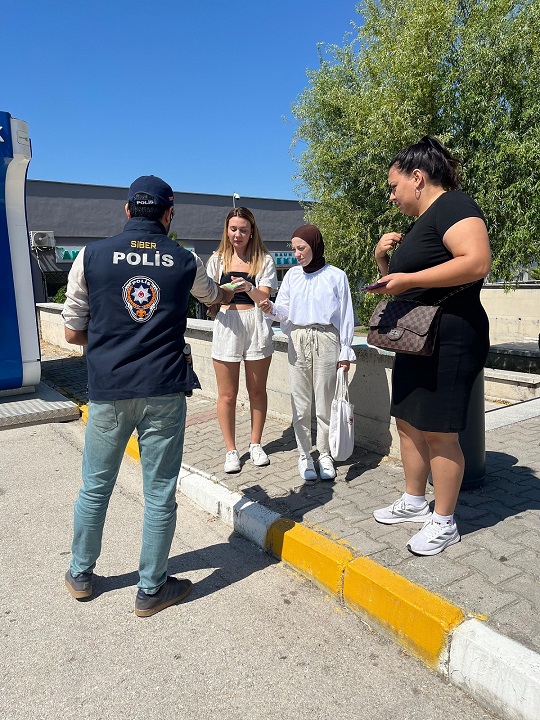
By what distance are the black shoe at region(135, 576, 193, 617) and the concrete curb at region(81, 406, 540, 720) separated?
0.68 meters

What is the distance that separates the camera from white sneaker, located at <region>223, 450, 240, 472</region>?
14.6 feet

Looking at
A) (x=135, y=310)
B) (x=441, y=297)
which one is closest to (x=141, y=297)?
(x=135, y=310)

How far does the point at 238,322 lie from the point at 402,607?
8.44 feet

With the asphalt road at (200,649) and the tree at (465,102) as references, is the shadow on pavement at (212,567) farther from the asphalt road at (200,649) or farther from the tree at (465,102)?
the tree at (465,102)

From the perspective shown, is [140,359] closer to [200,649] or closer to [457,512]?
[200,649]

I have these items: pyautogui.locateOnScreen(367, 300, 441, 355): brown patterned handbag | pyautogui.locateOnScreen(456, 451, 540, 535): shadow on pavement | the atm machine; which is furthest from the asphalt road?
the atm machine

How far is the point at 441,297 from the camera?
9.16 ft

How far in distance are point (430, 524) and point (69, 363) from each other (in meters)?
9.88

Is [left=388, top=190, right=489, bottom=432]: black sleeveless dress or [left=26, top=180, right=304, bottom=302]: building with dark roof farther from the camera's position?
[left=26, top=180, right=304, bottom=302]: building with dark roof

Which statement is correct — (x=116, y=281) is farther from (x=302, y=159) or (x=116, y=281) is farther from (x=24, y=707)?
(x=302, y=159)

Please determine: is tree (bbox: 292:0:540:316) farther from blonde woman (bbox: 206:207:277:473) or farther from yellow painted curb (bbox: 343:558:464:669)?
yellow painted curb (bbox: 343:558:464:669)

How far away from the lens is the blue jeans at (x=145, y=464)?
2695mm

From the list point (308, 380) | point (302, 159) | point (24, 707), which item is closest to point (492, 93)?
point (302, 159)

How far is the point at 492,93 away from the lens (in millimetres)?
10641
